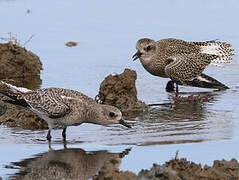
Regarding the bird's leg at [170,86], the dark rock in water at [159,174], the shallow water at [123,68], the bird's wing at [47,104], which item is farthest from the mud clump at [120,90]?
the dark rock in water at [159,174]

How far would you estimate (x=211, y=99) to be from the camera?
50.2ft

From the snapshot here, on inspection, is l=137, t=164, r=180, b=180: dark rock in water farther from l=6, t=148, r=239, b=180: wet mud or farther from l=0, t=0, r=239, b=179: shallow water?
l=0, t=0, r=239, b=179: shallow water

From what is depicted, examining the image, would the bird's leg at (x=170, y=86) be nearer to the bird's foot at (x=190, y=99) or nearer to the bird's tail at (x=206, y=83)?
the bird's tail at (x=206, y=83)

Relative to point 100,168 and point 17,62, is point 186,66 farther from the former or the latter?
point 100,168

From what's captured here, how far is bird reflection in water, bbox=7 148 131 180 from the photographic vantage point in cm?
1034

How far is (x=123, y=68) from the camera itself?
17734 mm

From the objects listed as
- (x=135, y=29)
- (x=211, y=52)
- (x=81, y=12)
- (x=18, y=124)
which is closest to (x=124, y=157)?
(x=18, y=124)

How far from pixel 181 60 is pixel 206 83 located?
81 centimetres

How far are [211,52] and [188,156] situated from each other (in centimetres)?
571

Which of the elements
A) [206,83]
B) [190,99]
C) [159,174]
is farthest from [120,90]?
[159,174]

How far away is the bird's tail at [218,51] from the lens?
16.3m

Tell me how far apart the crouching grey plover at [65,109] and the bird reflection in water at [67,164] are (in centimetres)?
79

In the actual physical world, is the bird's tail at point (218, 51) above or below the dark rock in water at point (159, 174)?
above

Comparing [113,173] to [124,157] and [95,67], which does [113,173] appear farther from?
[95,67]
